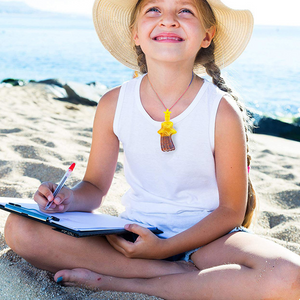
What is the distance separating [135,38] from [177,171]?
784mm

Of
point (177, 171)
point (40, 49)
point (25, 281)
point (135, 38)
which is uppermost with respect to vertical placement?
point (135, 38)

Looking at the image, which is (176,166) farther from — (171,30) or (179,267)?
(171,30)

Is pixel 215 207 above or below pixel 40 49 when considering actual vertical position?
above

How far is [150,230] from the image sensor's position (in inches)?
69.9

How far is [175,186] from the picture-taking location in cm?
193

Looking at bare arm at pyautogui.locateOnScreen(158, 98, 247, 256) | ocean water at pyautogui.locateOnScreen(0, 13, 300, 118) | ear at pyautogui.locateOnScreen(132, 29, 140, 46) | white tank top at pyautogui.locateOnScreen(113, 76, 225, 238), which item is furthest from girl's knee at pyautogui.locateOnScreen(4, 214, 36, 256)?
ocean water at pyautogui.locateOnScreen(0, 13, 300, 118)

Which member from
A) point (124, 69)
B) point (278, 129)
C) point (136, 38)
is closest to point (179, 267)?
point (136, 38)

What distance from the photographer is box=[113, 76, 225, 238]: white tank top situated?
189 centimetres

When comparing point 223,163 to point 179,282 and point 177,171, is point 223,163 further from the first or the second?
point 179,282

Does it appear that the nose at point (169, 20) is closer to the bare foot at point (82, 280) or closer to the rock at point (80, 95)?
the bare foot at point (82, 280)

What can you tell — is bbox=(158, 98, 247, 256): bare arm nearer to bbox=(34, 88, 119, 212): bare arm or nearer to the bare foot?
the bare foot

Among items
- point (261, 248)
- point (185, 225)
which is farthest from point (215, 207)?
point (261, 248)

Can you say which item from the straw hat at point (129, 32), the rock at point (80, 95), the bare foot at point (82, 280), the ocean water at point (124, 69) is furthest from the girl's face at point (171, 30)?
the ocean water at point (124, 69)

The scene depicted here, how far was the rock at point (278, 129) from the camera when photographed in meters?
5.36
